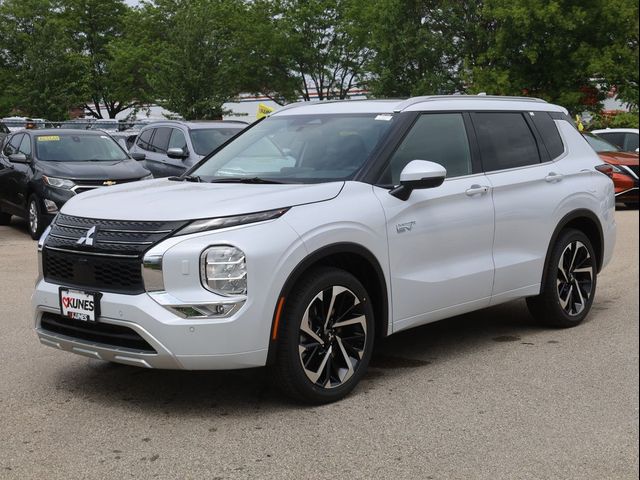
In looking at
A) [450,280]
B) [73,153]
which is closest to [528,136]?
[450,280]

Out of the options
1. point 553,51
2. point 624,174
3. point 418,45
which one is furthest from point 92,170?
point 418,45

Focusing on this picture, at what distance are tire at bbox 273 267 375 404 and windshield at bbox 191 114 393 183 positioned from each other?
2.54 feet

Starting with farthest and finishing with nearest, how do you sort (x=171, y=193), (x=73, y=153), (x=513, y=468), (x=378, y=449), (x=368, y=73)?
1. (x=368, y=73)
2. (x=73, y=153)
3. (x=171, y=193)
4. (x=378, y=449)
5. (x=513, y=468)

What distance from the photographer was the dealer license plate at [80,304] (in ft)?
15.8

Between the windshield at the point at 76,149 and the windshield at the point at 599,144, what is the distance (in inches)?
375

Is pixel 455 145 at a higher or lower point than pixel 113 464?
higher

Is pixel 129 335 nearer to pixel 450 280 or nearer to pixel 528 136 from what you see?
pixel 450 280

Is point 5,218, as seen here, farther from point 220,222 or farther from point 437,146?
point 220,222

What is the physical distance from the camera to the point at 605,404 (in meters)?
4.90

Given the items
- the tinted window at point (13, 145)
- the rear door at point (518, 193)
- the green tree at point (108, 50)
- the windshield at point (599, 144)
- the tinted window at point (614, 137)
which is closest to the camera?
the rear door at point (518, 193)

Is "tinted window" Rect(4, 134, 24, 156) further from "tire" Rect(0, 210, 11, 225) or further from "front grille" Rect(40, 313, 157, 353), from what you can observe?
"front grille" Rect(40, 313, 157, 353)

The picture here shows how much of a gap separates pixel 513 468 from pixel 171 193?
2562 mm

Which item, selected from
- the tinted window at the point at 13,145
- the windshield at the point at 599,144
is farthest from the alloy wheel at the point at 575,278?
the windshield at the point at 599,144

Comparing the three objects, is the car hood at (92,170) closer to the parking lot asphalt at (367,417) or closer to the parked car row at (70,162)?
the parked car row at (70,162)
